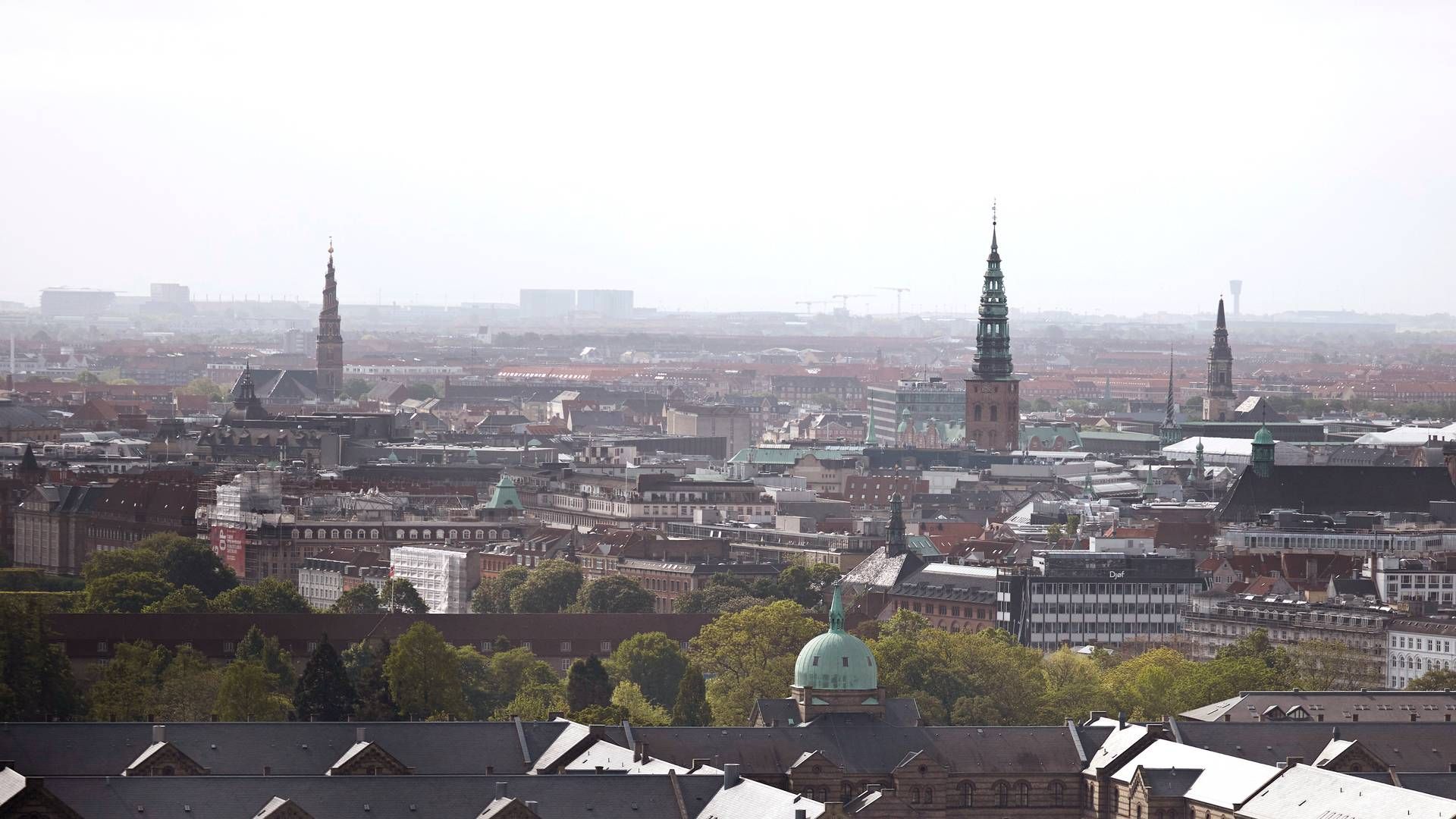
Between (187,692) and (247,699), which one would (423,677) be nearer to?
(187,692)

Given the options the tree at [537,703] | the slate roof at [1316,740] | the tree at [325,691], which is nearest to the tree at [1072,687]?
the slate roof at [1316,740]

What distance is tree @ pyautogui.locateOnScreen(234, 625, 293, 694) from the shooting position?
10244 cm

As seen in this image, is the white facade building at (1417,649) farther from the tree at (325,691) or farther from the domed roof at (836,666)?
the tree at (325,691)

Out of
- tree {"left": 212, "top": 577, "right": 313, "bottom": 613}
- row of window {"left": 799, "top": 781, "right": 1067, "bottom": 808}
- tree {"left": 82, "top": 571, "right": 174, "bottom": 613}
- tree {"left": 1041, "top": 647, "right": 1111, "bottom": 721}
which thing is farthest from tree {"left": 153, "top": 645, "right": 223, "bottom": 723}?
tree {"left": 212, "top": 577, "right": 313, "bottom": 613}

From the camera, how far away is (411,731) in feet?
254

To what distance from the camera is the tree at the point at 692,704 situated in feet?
308

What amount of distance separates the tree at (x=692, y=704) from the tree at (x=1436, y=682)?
16993 millimetres

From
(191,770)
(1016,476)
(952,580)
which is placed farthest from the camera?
(1016,476)

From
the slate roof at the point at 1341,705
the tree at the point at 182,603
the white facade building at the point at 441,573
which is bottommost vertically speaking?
the white facade building at the point at 441,573

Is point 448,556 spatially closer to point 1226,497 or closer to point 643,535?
point 643,535

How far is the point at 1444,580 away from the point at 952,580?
15489 mm

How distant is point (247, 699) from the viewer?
3506 inches

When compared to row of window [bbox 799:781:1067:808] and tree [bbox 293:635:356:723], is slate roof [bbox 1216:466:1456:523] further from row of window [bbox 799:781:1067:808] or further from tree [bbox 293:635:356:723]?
row of window [bbox 799:781:1067:808]

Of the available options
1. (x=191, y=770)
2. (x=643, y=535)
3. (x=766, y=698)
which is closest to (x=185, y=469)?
(x=643, y=535)
